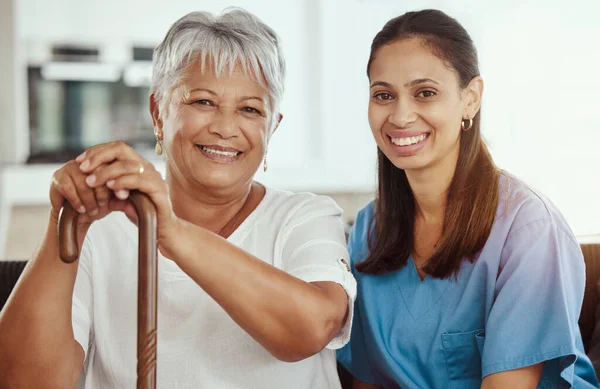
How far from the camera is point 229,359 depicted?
1.32m

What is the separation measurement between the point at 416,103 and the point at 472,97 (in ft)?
0.50

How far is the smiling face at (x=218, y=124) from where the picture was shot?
52.6 inches

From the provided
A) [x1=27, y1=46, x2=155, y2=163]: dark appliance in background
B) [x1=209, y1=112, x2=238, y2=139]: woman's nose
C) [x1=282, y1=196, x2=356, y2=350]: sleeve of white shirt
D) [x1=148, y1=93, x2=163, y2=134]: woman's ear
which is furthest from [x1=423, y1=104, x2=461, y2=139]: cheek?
[x1=27, y1=46, x2=155, y2=163]: dark appliance in background

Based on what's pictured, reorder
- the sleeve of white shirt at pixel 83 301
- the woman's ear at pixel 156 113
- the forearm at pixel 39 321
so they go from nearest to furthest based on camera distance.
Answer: the forearm at pixel 39 321 → the sleeve of white shirt at pixel 83 301 → the woman's ear at pixel 156 113

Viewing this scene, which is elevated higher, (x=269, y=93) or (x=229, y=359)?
(x=269, y=93)

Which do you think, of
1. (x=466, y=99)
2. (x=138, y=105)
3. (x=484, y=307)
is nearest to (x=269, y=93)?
(x=466, y=99)

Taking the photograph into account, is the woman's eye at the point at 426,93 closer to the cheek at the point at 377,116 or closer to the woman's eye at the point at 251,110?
the cheek at the point at 377,116

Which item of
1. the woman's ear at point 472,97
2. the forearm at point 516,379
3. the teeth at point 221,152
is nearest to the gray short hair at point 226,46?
the teeth at point 221,152

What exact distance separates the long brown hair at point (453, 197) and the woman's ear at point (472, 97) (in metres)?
0.02

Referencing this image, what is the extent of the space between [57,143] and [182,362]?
3.78 meters

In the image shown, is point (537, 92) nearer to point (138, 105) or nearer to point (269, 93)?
point (138, 105)

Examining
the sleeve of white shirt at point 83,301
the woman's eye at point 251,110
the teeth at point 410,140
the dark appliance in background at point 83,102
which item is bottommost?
the dark appliance in background at point 83,102

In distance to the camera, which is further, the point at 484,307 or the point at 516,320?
the point at 484,307

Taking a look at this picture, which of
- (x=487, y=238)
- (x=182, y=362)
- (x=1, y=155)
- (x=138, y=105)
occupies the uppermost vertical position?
(x=487, y=238)
